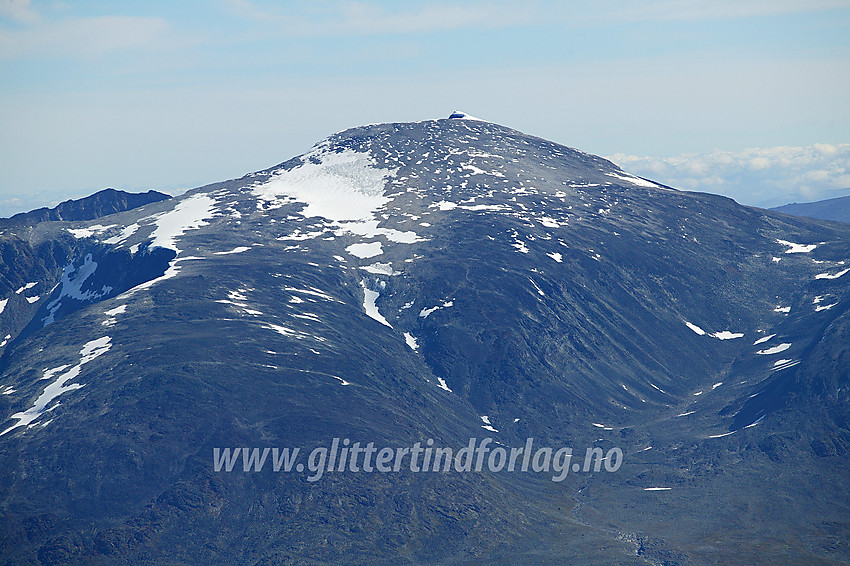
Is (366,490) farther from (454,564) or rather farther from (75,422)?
(75,422)

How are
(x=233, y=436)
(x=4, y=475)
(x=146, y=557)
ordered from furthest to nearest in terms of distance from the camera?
(x=233, y=436) → (x=4, y=475) → (x=146, y=557)

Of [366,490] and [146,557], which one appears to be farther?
[366,490]

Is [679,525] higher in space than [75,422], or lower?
lower

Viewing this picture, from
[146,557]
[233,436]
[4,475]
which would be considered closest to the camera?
[146,557]

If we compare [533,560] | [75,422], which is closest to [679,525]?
[533,560]

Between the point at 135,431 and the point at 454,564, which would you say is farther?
the point at 135,431

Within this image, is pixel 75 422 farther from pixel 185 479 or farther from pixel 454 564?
pixel 454 564

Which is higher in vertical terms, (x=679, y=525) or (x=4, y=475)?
(x=4, y=475)

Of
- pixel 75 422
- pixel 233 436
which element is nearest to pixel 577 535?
pixel 233 436
